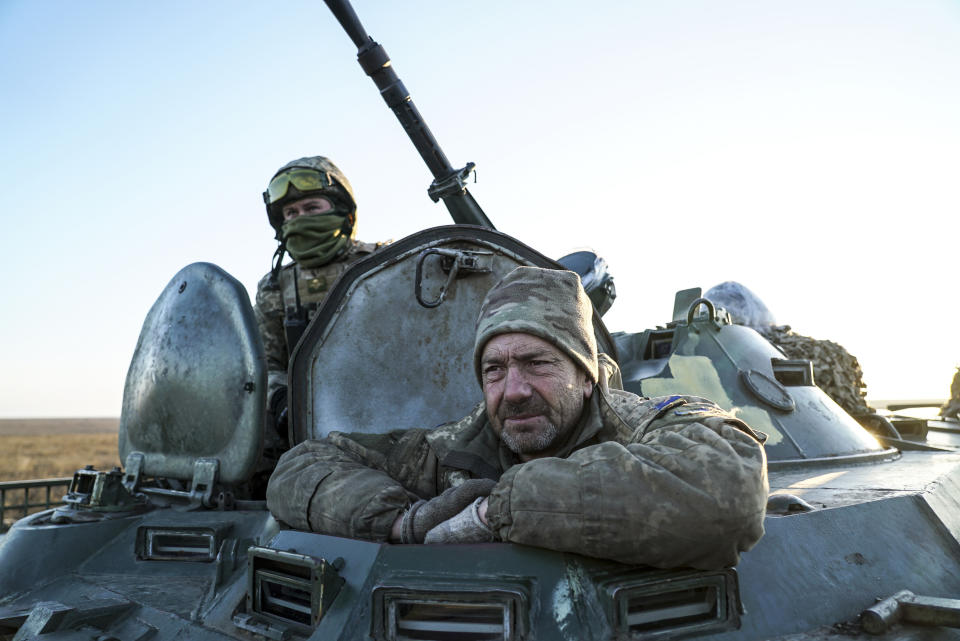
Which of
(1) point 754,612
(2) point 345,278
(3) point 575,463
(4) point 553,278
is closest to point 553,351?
(4) point 553,278

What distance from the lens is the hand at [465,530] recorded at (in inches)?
79.1

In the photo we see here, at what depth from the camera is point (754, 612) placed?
1.99 meters

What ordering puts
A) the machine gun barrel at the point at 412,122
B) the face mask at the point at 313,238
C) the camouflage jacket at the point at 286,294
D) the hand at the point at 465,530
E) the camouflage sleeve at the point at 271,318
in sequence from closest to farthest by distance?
the hand at the point at 465,530
the face mask at the point at 313,238
the camouflage jacket at the point at 286,294
the camouflage sleeve at the point at 271,318
the machine gun barrel at the point at 412,122

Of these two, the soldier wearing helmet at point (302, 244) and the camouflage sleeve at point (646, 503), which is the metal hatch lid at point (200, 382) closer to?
the soldier wearing helmet at point (302, 244)

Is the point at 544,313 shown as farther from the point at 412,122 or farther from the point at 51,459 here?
the point at 51,459

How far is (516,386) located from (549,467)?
63 centimetres

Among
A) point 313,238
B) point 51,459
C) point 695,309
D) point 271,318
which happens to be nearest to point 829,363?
point 695,309

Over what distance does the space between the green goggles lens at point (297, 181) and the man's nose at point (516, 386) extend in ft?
8.76

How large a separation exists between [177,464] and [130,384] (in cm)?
55

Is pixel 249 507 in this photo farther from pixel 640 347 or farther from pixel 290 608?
pixel 640 347

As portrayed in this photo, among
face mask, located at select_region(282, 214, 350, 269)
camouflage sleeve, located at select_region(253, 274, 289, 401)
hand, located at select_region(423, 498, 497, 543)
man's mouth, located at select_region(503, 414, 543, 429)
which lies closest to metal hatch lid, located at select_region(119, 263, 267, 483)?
face mask, located at select_region(282, 214, 350, 269)

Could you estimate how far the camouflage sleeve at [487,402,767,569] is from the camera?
180 centimetres

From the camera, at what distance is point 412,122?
6.23 metres

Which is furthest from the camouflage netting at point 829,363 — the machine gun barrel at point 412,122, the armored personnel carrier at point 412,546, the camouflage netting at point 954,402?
the machine gun barrel at point 412,122
